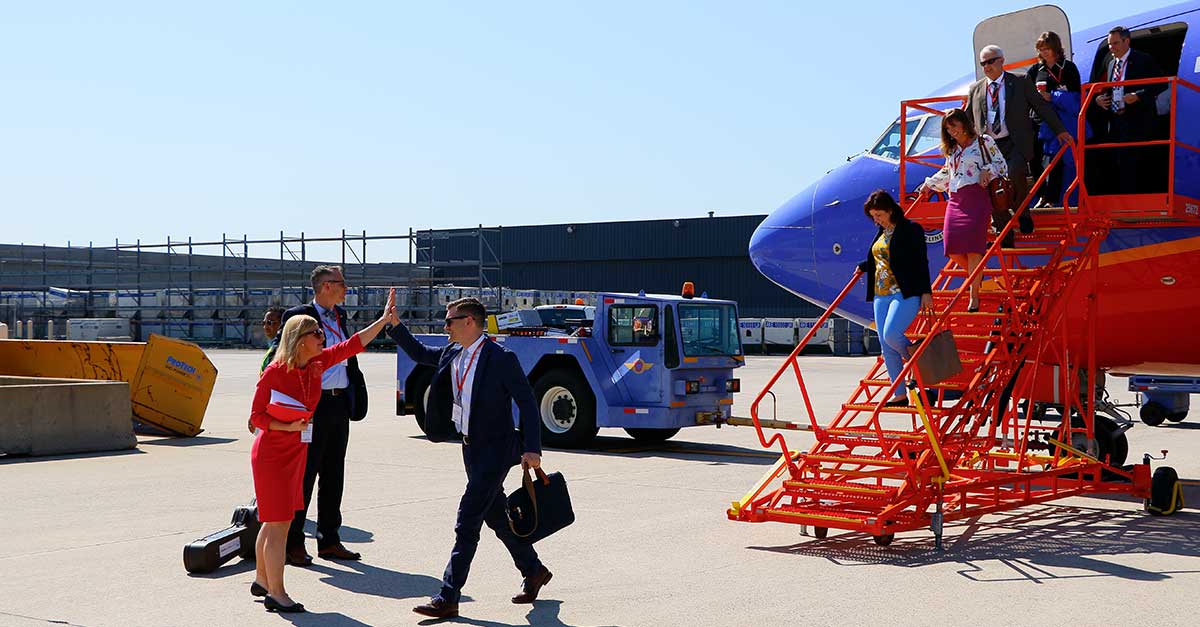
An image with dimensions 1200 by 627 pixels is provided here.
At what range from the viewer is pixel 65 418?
607 inches

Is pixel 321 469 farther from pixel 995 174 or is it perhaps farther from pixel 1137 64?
pixel 1137 64

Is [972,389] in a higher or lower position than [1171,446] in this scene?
higher

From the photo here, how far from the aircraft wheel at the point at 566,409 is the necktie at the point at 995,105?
7381 mm

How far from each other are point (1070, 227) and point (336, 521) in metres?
6.27

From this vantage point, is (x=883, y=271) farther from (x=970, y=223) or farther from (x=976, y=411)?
(x=976, y=411)

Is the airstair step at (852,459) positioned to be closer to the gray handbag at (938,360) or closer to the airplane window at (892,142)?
the gray handbag at (938,360)

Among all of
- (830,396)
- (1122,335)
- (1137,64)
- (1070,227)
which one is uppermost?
(1137,64)

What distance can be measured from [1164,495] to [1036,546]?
2.13m

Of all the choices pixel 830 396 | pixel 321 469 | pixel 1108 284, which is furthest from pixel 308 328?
pixel 830 396

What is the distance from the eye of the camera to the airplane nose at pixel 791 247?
12.9 meters

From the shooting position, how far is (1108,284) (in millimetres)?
10938

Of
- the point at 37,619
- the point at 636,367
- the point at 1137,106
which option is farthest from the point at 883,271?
the point at 636,367

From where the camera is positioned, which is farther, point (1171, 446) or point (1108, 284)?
point (1171, 446)

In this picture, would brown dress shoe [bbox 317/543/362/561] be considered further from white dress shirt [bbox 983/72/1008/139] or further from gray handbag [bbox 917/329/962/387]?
white dress shirt [bbox 983/72/1008/139]
